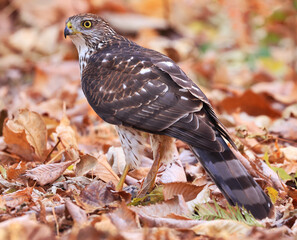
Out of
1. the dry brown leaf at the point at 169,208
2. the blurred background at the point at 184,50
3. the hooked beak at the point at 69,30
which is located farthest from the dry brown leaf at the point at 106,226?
the blurred background at the point at 184,50

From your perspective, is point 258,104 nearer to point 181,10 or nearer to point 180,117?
point 180,117

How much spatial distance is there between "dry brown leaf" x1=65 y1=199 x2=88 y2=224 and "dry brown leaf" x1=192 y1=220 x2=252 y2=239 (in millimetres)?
705

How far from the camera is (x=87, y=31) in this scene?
17.4ft

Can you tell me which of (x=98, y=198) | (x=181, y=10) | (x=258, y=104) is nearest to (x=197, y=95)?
(x=98, y=198)

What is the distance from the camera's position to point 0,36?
1110 cm

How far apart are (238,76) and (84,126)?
4.14 m

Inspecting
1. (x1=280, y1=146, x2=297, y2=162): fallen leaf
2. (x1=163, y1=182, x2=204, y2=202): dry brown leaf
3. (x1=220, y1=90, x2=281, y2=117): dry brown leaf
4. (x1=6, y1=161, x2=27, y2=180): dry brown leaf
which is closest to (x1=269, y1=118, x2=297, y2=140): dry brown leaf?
(x1=280, y1=146, x2=297, y2=162): fallen leaf

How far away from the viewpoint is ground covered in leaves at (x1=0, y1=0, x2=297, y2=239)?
11.0ft

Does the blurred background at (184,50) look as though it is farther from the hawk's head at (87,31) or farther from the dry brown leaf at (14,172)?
the dry brown leaf at (14,172)

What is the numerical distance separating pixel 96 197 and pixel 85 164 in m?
0.64

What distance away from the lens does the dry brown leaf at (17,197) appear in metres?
3.67

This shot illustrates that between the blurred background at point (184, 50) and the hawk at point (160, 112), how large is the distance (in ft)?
5.10

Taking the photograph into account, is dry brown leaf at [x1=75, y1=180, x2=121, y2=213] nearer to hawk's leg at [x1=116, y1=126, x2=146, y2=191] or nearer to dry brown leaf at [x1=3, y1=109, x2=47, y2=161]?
hawk's leg at [x1=116, y1=126, x2=146, y2=191]

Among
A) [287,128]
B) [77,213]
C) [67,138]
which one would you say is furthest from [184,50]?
[77,213]
